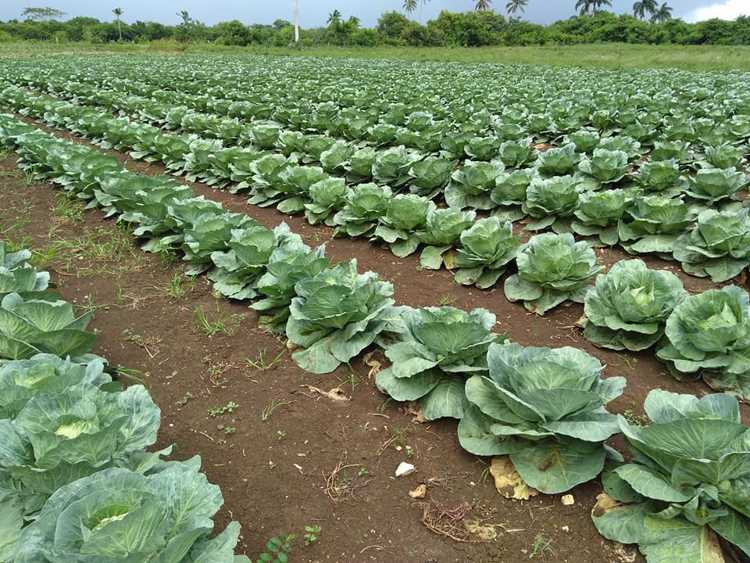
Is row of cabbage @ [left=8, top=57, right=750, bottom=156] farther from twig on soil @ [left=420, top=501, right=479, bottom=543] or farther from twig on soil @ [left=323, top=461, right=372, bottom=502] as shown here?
twig on soil @ [left=420, top=501, right=479, bottom=543]

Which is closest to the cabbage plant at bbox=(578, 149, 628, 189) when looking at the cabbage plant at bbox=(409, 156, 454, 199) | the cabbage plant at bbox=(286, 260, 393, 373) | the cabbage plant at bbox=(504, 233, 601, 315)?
the cabbage plant at bbox=(409, 156, 454, 199)

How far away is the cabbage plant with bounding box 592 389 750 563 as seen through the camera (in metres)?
1.89

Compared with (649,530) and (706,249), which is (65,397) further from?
(706,249)

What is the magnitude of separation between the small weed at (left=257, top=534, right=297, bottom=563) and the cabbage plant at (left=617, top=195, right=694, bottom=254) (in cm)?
385

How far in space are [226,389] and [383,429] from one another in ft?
3.35

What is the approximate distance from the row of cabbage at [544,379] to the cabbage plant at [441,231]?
1200 mm

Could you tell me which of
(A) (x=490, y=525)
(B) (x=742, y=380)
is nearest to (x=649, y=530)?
(A) (x=490, y=525)

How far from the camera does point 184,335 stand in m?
3.72

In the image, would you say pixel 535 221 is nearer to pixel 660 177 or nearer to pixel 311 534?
pixel 660 177

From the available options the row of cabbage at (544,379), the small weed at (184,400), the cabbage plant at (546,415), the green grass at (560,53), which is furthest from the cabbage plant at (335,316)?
the green grass at (560,53)

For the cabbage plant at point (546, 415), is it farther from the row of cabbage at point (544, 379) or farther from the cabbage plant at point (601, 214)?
the cabbage plant at point (601, 214)

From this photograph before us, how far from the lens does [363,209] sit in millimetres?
5070

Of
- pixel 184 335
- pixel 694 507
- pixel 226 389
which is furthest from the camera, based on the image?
pixel 184 335

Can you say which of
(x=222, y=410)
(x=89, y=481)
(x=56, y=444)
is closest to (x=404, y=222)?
(x=222, y=410)
